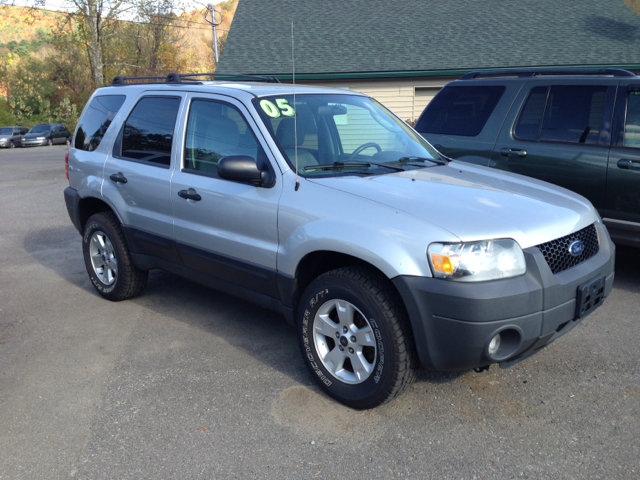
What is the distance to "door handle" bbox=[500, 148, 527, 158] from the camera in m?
5.81

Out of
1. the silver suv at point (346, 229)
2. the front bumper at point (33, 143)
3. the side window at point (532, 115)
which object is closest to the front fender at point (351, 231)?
the silver suv at point (346, 229)

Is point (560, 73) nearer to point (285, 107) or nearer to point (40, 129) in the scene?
point (285, 107)

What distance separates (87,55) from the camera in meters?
33.9

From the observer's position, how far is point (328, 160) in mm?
3984

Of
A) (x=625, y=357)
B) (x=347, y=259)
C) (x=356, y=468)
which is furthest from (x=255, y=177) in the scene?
(x=625, y=357)

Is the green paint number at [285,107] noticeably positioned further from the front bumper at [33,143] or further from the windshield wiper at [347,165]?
the front bumper at [33,143]

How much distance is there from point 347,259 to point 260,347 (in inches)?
50.1

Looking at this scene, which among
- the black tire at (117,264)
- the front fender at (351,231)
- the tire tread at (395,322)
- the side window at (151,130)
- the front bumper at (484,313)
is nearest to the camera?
the front bumper at (484,313)

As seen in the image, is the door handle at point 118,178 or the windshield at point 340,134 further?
the door handle at point 118,178

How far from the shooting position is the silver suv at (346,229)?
305cm

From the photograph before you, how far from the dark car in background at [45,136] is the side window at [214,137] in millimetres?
37577

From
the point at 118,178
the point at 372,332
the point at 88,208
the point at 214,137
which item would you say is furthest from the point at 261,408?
the point at 88,208

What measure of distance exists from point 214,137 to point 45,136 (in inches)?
1534

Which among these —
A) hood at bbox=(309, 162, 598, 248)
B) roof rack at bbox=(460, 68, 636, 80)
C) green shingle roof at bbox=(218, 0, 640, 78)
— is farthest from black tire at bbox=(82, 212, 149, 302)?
green shingle roof at bbox=(218, 0, 640, 78)
